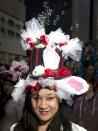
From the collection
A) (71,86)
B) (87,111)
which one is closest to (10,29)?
(87,111)

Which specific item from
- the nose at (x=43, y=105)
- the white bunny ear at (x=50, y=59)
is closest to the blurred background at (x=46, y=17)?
the white bunny ear at (x=50, y=59)

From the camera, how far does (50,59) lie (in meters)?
4.05

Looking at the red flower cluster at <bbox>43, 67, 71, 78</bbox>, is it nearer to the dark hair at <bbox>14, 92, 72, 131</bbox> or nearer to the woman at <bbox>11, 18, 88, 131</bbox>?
the woman at <bbox>11, 18, 88, 131</bbox>

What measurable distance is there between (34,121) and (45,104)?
0.17m

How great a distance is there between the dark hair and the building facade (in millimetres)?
4633

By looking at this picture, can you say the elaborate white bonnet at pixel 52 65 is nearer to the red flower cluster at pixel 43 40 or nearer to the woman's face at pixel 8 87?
the red flower cluster at pixel 43 40

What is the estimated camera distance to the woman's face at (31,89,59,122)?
387 cm

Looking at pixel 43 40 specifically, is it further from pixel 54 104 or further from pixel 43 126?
pixel 43 126

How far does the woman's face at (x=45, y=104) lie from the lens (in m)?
3.87

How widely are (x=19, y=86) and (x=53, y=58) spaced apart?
316 millimetres

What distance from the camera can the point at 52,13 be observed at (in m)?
8.37

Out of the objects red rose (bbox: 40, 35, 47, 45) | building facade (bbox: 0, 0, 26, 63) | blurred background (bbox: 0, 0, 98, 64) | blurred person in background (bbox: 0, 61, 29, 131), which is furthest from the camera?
building facade (bbox: 0, 0, 26, 63)

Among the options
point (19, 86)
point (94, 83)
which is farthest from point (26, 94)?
point (94, 83)

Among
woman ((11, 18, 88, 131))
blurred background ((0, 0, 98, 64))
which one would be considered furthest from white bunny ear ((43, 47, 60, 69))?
blurred background ((0, 0, 98, 64))
